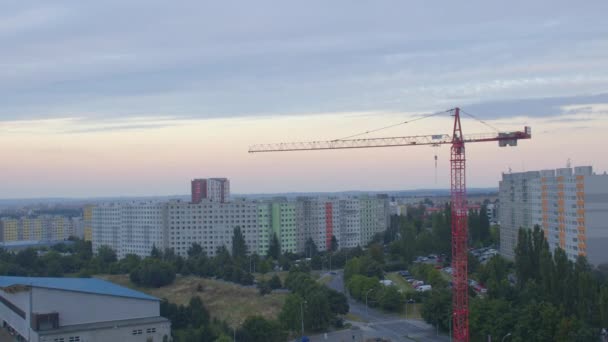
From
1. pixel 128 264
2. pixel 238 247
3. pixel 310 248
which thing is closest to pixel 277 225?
pixel 310 248

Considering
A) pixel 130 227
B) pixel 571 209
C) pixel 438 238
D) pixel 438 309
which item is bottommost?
pixel 438 309

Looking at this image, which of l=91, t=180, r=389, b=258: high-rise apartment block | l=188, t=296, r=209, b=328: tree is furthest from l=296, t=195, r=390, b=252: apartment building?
l=188, t=296, r=209, b=328: tree

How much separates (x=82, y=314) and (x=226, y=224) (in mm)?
20970

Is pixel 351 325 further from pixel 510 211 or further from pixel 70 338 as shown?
pixel 510 211

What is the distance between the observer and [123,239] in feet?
134

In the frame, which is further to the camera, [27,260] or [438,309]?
[27,260]

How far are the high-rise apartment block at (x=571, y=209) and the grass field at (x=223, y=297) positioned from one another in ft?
34.2

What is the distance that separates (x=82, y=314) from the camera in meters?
17.3

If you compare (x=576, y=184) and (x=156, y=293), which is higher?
(x=576, y=184)

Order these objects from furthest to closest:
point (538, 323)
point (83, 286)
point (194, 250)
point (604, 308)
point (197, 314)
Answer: point (194, 250)
point (197, 314)
point (83, 286)
point (538, 323)
point (604, 308)

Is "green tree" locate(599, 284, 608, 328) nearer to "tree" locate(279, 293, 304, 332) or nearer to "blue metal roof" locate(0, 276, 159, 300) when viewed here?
"tree" locate(279, 293, 304, 332)

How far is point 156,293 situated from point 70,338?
9519 millimetres

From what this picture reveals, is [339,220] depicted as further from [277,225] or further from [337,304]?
[337,304]

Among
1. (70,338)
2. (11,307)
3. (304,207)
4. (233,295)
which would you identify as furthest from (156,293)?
(304,207)
